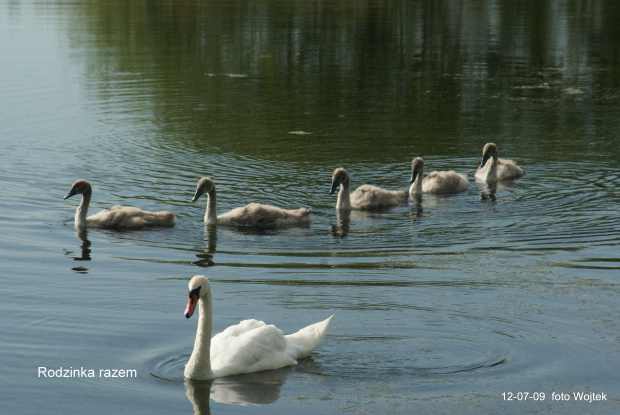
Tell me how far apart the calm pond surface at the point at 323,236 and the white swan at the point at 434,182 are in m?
0.27

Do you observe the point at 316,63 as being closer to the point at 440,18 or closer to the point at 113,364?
the point at 440,18

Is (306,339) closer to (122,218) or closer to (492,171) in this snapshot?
(122,218)

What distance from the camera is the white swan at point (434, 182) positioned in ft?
56.7

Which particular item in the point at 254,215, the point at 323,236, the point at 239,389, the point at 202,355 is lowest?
the point at 239,389

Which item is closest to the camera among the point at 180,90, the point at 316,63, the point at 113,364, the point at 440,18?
the point at 113,364

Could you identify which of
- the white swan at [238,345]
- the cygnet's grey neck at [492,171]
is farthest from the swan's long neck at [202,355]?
the cygnet's grey neck at [492,171]

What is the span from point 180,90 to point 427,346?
71.2ft

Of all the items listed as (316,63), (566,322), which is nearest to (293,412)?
(566,322)

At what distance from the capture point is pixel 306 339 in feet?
31.1

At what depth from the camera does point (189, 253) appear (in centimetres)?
1370

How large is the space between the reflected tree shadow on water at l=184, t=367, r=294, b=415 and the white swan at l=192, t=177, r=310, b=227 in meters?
5.98

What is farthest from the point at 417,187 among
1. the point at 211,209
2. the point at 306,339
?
the point at 306,339

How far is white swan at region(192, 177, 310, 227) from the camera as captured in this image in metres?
15.1

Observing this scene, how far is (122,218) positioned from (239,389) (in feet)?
22.1
